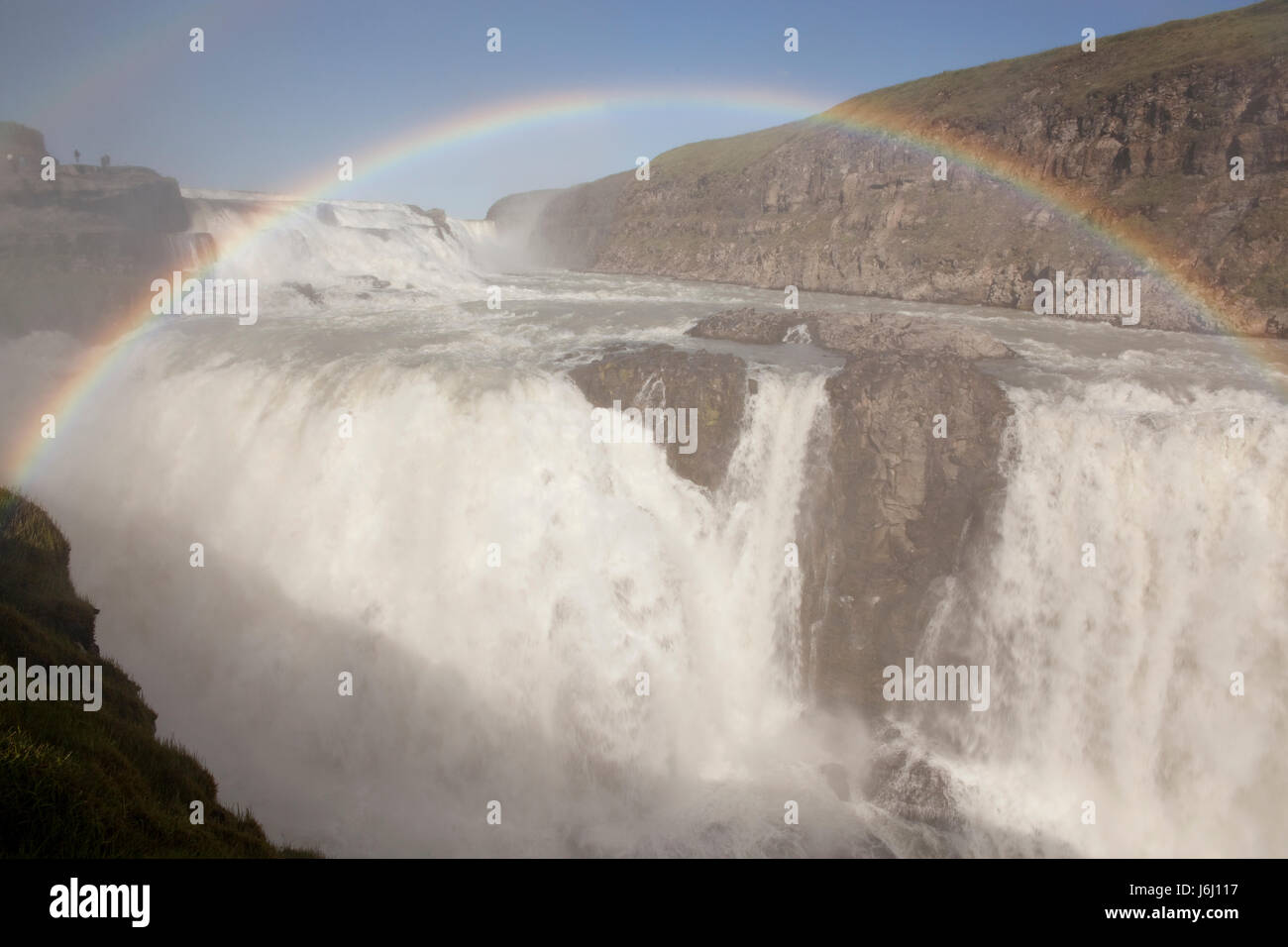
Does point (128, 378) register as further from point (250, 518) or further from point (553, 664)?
point (553, 664)

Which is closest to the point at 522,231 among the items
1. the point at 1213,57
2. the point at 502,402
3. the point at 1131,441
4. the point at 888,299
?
the point at 888,299

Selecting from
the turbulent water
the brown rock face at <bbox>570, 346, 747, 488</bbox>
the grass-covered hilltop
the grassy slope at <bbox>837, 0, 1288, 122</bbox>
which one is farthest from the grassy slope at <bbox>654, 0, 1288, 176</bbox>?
the grass-covered hilltop

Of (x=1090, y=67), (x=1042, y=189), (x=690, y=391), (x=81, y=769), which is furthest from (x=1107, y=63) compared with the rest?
(x=81, y=769)


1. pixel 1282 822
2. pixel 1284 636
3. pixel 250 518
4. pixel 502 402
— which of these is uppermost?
pixel 502 402

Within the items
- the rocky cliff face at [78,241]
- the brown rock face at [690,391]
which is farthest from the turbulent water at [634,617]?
the rocky cliff face at [78,241]

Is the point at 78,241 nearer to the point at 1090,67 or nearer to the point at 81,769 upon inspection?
the point at 81,769

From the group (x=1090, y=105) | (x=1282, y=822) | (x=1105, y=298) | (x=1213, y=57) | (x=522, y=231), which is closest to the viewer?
(x=1282, y=822)

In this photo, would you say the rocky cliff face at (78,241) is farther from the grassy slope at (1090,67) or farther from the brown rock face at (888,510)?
the grassy slope at (1090,67)
